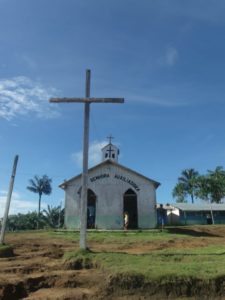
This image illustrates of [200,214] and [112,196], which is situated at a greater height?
[200,214]

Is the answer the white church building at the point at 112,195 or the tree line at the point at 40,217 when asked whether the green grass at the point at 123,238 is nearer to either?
the white church building at the point at 112,195

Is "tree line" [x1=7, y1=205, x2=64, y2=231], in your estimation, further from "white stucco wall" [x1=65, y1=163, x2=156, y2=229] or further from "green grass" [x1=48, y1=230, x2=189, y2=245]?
"green grass" [x1=48, y1=230, x2=189, y2=245]

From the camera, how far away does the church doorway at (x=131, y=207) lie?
102ft

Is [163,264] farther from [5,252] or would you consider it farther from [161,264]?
[5,252]

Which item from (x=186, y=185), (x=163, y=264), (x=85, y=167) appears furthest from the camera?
(x=186, y=185)

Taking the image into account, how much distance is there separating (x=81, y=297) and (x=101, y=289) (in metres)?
0.59

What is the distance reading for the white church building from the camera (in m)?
29.7

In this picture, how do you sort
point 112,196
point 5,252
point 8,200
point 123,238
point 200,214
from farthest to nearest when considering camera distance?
point 200,214
point 112,196
point 123,238
point 8,200
point 5,252

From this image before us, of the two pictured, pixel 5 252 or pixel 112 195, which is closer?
pixel 5 252

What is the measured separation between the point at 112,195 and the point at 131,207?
4.30 metres

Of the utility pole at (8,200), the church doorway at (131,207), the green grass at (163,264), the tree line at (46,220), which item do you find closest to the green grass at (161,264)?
the green grass at (163,264)

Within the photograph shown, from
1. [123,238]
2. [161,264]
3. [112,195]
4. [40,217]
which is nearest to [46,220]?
[40,217]

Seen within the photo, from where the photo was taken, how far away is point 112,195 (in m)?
30.3

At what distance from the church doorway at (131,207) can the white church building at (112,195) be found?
88mm
